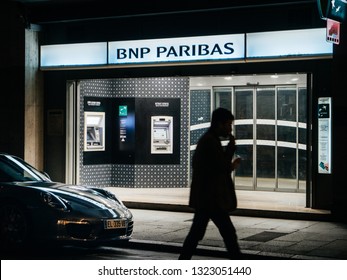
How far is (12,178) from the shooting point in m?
9.97

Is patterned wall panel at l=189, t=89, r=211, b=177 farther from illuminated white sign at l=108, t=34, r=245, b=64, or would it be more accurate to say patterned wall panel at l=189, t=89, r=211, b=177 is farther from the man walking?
the man walking

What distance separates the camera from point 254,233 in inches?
434

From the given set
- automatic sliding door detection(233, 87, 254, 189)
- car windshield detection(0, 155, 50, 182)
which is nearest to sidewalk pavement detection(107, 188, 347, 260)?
car windshield detection(0, 155, 50, 182)

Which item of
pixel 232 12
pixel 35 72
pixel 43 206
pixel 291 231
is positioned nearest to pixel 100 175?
pixel 35 72

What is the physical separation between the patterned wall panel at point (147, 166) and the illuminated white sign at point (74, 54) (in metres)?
2.20

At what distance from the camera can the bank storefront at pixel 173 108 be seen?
1348cm

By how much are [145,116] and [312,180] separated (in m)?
6.13

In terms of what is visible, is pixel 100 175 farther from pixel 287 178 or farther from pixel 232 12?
pixel 232 12

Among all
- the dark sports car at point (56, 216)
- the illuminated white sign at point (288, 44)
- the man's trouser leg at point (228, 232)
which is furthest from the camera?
the illuminated white sign at point (288, 44)

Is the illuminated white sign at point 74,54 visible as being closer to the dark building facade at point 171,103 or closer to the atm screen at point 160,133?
the dark building facade at point 171,103

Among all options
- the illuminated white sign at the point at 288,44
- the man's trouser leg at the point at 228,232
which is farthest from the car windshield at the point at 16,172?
the illuminated white sign at the point at 288,44

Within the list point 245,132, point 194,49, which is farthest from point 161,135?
point 194,49

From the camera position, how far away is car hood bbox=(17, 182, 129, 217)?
9.23 meters

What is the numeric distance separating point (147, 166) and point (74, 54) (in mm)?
4071
